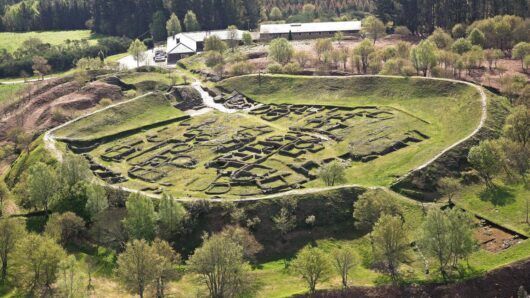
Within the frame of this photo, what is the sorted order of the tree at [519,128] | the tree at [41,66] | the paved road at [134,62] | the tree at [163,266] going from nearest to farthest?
the tree at [163,266] < the tree at [519,128] < the tree at [41,66] < the paved road at [134,62]

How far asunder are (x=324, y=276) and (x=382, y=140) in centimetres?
4431

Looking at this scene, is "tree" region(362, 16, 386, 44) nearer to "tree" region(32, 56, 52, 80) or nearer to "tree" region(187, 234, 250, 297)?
"tree" region(32, 56, 52, 80)

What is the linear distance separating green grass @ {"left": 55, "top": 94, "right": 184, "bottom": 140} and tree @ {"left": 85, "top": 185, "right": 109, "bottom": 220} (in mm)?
36224

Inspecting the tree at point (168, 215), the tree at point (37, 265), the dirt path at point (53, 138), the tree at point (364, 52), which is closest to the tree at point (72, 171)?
the dirt path at point (53, 138)

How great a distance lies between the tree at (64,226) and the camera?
80.3 m

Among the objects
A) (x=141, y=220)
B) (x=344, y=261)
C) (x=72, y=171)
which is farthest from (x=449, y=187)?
(x=72, y=171)

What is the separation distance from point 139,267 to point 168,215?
49.0ft

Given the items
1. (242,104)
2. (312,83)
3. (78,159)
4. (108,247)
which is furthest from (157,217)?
(312,83)

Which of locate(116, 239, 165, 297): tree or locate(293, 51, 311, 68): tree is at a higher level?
locate(293, 51, 311, 68): tree

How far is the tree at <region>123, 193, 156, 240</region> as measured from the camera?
264ft

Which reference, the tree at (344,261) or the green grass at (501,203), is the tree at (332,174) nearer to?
the green grass at (501,203)

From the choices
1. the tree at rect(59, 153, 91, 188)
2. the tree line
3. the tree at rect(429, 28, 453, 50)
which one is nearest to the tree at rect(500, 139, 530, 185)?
the tree at rect(429, 28, 453, 50)

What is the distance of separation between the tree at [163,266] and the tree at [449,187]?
40.5 m

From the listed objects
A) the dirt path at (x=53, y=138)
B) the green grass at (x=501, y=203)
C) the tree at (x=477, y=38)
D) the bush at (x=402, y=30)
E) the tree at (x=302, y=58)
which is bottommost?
the green grass at (x=501, y=203)
